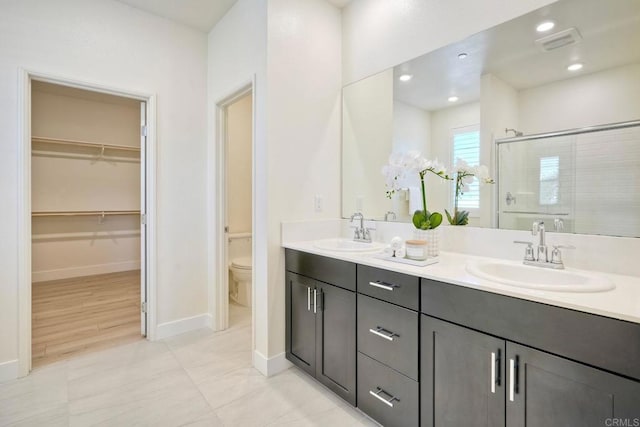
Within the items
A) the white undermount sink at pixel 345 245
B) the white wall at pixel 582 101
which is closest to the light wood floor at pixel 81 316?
the white undermount sink at pixel 345 245

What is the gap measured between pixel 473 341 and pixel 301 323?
1.15 meters

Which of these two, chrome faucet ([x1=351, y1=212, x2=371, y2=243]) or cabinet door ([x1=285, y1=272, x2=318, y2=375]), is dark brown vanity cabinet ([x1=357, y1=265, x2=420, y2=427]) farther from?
chrome faucet ([x1=351, y1=212, x2=371, y2=243])

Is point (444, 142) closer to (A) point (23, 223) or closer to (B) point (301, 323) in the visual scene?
(B) point (301, 323)

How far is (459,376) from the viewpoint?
49.5 inches

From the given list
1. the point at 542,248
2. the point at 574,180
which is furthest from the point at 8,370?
the point at 574,180

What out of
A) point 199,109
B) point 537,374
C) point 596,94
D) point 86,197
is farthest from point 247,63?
point 86,197

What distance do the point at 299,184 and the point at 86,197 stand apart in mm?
4072

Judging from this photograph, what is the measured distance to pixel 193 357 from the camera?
2.39 m

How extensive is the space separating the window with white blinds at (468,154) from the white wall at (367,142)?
487 mm

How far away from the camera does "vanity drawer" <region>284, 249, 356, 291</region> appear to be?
5.73 ft

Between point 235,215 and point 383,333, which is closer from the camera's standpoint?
point 383,333

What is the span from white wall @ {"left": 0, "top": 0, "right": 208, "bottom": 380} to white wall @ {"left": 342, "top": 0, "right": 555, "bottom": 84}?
1434 mm

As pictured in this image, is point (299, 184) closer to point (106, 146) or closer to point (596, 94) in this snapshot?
point (596, 94)

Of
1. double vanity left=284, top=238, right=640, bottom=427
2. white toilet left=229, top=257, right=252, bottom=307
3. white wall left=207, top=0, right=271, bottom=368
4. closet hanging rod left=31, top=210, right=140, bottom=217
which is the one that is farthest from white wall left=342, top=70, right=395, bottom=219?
closet hanging rod left=31, top=210, right=140, bottom=217
